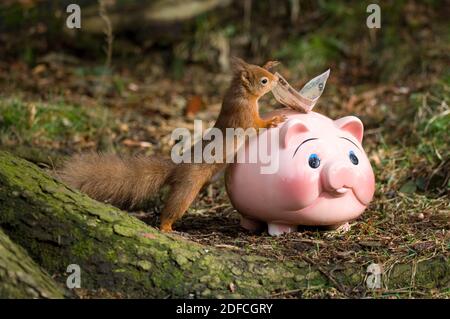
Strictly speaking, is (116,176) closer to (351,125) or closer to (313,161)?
(313,161)

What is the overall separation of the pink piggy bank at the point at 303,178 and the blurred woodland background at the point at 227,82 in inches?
5.5

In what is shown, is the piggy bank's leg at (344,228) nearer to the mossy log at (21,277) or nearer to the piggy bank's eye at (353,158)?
the piggy bank's eye at (353,158)

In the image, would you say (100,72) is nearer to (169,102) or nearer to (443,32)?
(169,102)

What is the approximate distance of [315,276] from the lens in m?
3.47

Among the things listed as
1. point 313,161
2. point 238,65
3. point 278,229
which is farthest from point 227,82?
point 313,161

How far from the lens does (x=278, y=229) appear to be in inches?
157

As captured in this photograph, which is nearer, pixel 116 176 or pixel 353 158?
pixel 353 158

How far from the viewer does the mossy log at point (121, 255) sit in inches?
127

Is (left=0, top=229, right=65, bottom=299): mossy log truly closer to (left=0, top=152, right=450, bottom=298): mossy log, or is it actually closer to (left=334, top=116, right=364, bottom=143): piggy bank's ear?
(left=0, top=152, right=450, bottom=298): mossy log

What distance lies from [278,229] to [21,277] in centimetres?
149

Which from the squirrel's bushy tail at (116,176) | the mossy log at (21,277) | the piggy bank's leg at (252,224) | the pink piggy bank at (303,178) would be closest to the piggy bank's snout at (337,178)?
the pink piggy bank at (303,178)

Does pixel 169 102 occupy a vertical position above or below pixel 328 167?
above
